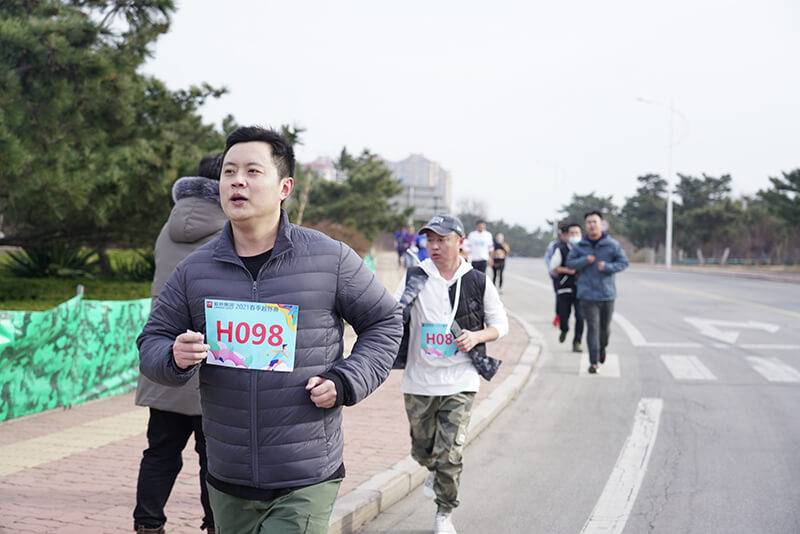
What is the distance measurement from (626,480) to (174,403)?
353 cm

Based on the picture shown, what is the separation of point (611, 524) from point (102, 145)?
9219mm

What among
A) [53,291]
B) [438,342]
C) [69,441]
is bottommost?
[69,441]

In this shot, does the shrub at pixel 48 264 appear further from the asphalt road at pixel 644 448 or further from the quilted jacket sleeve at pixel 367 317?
the quilted jacket sleeve at pixel 367 317

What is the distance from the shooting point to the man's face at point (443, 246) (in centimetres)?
481

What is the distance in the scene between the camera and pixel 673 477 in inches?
234

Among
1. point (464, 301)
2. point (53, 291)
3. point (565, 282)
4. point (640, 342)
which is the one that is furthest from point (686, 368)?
point (53, 291)

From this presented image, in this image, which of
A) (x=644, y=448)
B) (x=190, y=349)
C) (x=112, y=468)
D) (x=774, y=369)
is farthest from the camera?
(x=774, y=369)

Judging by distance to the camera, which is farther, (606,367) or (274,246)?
(606,367)

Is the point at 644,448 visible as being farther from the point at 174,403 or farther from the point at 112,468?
the point at 174,403

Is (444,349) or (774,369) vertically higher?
(444,349)

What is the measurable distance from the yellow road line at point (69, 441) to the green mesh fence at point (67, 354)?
0.59m

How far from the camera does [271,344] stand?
2.64m

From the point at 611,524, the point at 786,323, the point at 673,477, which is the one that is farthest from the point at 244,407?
the point at 786,323

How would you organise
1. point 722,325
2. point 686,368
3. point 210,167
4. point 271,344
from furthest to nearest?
1. point 722,325
2. point 686,368
3. point 210,167
4. point 271,344
